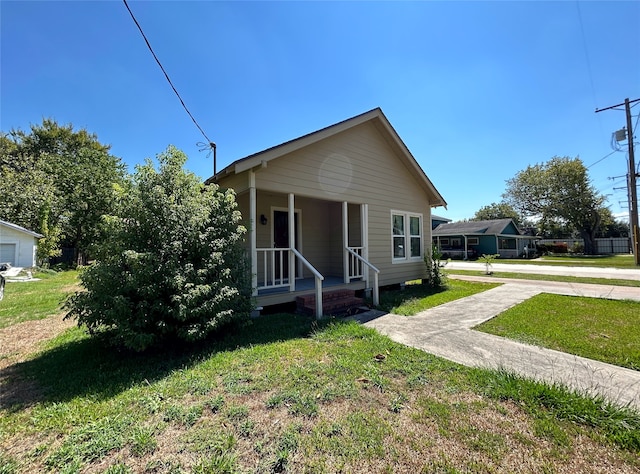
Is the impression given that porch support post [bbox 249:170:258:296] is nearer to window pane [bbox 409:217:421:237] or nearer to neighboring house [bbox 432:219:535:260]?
window pane [bbox 409:217:421:237]

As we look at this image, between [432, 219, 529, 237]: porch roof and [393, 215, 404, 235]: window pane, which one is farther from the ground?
[432, 219, 529, 237]: porch roof

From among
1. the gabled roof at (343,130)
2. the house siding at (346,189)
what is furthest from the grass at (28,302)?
the house siding at (346,189)

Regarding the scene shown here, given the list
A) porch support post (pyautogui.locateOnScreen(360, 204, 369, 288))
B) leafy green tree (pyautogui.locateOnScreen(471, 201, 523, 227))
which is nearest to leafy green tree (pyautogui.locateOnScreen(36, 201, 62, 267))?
porch support post (pyautogui.locateOnScreen(360, 204, 369, 288))

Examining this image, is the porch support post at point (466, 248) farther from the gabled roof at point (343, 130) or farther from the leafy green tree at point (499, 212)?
the gabled roof at point (343, 130)

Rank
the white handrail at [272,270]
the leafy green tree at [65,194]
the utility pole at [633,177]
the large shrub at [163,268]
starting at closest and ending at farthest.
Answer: the large shrub at [163,268], the white handrail at [272,270], the utility pole at [633,177], the leafy green tree at [65,194]

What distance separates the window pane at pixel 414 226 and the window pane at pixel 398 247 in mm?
739

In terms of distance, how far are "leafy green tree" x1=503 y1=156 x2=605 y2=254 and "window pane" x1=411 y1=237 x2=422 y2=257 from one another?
3447 centimetres

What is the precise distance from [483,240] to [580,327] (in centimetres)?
2689

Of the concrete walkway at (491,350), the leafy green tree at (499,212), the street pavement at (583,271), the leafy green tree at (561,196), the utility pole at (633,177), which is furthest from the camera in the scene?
the leafy green tree at (499,212)

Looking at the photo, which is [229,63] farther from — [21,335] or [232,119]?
[21,335]

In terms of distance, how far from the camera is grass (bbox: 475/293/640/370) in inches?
165

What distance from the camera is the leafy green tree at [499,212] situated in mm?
43469

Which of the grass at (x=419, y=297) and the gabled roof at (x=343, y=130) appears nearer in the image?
the gabled roof at (x=343, y=130)

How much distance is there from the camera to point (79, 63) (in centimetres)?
744
